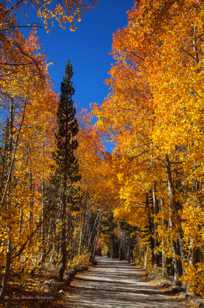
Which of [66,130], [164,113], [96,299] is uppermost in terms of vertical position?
[66,130]

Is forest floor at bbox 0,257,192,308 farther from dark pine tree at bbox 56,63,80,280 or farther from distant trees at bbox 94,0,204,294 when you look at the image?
dark pine tree at bbox 56,63,80,280

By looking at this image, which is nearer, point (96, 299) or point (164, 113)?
point (164, 113)

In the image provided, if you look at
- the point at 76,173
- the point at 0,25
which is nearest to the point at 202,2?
the point at 0,25

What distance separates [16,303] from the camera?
915 centimetres

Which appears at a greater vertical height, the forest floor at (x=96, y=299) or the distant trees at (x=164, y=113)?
the distant trees at (x=164, y=113)

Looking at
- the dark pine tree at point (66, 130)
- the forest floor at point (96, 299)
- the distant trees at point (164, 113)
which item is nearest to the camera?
the distant trees at point (164, 113)

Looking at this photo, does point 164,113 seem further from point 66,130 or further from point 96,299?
point 66,130

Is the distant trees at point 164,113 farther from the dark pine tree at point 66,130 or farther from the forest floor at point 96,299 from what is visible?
the dark pine tree at point 66,130

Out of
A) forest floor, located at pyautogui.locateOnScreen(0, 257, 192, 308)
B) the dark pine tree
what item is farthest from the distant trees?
the dark pine tree

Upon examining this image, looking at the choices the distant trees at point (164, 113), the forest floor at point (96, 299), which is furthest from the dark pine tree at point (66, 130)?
the forest floor at point (96, 299)

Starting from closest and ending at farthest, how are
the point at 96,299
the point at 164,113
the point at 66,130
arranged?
the point at 164,113, the point at 96,299, the point at 66,130

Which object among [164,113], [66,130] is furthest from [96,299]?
[66,130]

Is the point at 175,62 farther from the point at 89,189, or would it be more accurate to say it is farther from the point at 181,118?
the point at 89,189

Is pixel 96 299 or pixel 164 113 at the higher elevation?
pixel 164 113
